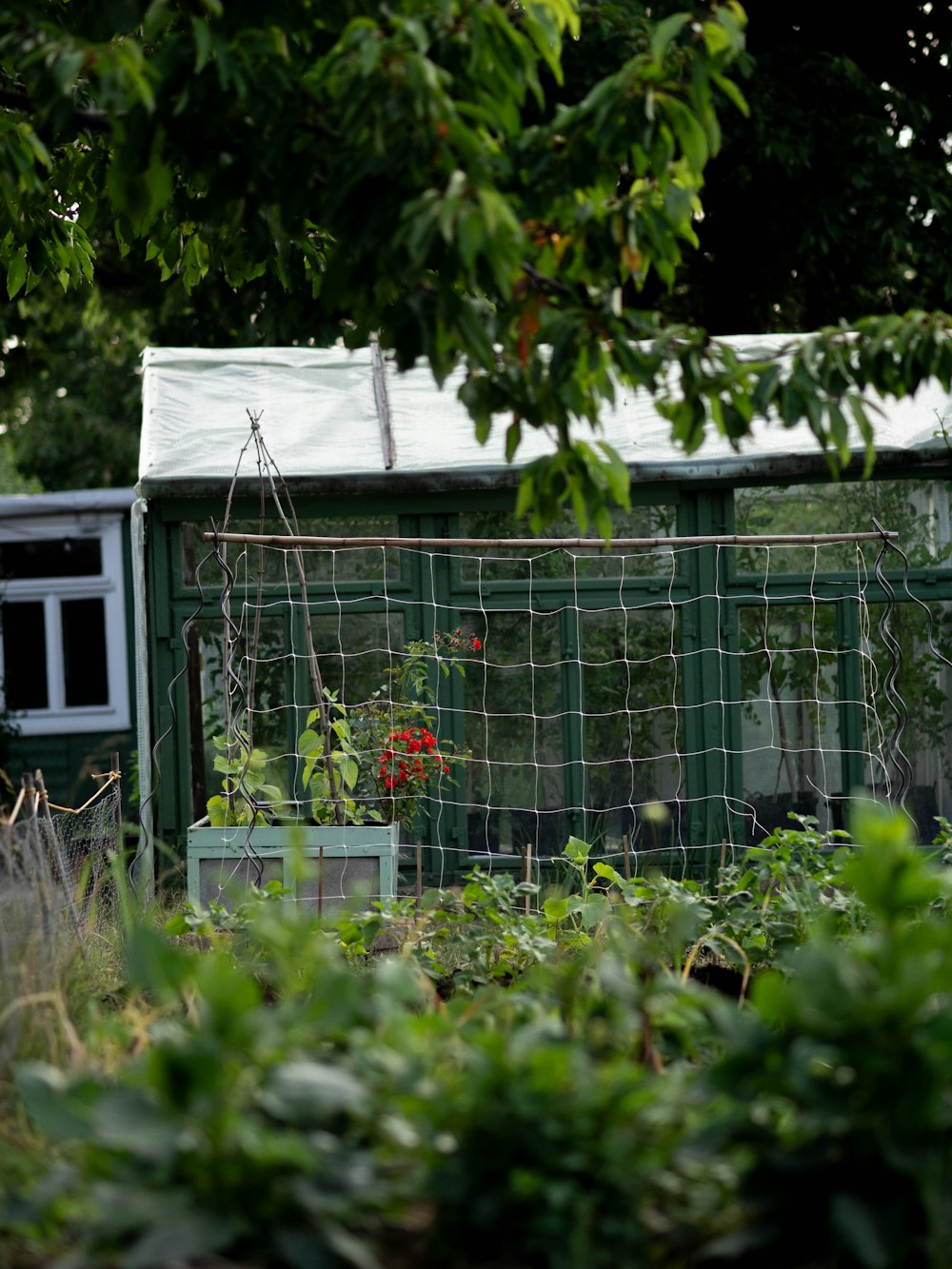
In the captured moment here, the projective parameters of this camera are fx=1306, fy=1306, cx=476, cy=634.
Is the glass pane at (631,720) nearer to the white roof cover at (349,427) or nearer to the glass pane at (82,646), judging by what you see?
the white roof cover at (349,427)

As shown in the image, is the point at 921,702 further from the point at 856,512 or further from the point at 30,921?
the point at 30,921

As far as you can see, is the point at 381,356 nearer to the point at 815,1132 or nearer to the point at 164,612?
the point at 164,612

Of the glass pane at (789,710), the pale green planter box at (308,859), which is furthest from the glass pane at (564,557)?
the pale green planter box at (308,859)

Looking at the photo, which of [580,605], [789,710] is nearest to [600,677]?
[580,605]

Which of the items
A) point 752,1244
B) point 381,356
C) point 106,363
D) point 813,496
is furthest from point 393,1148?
point 106,363

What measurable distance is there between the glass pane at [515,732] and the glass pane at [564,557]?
0.23 metres

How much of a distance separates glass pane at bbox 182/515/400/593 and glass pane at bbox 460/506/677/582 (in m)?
0.43

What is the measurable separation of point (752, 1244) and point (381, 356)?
6633 millimetres

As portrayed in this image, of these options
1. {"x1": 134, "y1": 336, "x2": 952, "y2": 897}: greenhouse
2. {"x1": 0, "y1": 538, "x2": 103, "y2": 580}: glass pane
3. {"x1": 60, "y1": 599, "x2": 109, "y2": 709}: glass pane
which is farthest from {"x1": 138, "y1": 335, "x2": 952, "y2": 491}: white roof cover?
{"x1": 60, "y1": 599, "x2": 109, "y2": 709}: glass pane

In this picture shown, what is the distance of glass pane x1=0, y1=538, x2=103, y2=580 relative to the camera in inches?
443

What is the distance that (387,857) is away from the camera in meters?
5.09

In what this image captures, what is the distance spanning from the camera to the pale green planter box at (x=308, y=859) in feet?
16.4

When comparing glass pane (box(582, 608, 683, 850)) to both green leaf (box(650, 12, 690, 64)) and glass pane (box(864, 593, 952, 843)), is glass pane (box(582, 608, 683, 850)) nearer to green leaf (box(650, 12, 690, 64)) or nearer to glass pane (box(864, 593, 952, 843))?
glass pane (box(864, 593, 952, 843))

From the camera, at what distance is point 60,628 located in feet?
37.4
